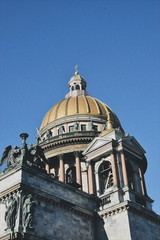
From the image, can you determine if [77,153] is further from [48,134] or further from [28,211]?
[28,211]

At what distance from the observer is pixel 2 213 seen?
25391 millimetres

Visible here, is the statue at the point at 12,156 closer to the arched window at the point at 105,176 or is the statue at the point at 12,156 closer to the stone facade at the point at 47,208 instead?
the stone facade at the point at 47,208

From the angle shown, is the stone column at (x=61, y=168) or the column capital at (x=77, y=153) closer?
the stone column at (x=61, y=168)

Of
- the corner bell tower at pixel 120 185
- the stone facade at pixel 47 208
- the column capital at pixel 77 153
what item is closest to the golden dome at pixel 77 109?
the column capital at pixel 77 153

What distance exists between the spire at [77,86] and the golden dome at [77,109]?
3787 mm

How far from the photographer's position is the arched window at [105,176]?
33.2m

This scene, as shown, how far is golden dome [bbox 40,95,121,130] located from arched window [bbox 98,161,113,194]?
1511 cm

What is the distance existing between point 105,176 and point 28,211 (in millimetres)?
12216

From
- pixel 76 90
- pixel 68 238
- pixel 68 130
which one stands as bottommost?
pixel 68 238

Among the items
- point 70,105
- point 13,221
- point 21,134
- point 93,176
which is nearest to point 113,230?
point 93,176

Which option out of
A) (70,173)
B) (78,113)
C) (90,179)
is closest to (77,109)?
(78,113)

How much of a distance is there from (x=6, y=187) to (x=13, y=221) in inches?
121

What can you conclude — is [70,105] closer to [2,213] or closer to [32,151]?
[32,151]

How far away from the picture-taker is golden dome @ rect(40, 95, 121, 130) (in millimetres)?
48531
